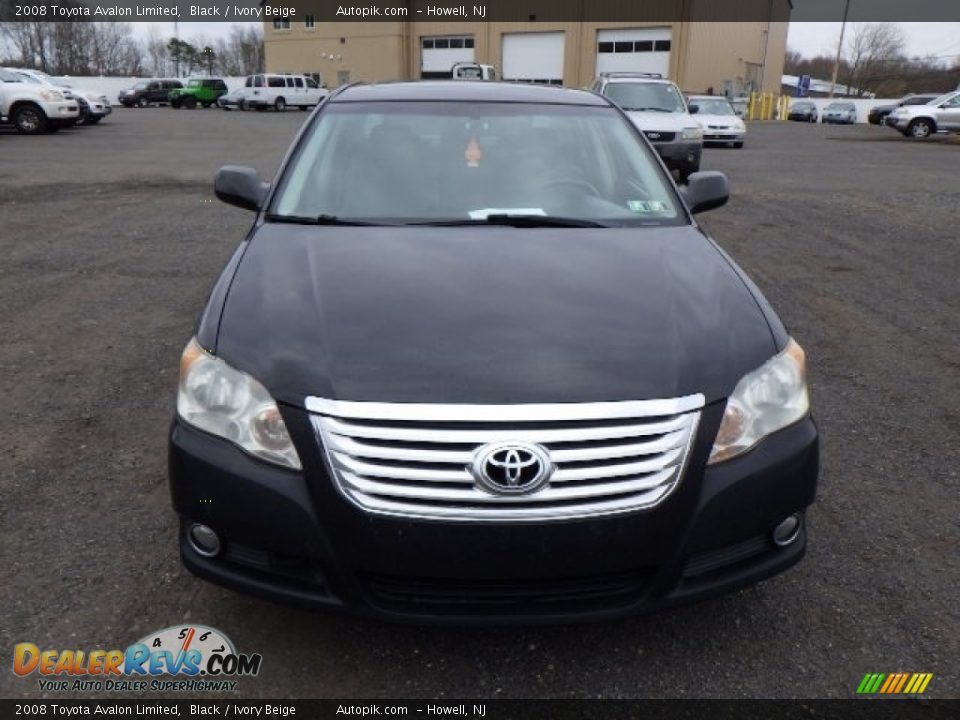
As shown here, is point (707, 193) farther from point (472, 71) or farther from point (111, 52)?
point (111, 52)

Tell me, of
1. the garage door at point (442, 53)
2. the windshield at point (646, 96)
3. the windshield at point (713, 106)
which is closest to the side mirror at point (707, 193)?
the windshield at point (646, 96)

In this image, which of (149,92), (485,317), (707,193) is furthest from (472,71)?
(485,317)

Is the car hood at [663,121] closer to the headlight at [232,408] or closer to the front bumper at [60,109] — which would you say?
the headlight at [232,408]

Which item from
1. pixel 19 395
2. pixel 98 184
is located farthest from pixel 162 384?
pixel 98 184

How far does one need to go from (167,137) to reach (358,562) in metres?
23.2

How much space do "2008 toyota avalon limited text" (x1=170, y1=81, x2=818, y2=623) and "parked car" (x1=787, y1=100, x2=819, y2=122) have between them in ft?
172

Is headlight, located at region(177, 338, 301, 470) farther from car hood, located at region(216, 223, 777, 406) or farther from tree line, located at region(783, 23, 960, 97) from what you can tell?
tree line, located at region(783, 23, 960, 97)

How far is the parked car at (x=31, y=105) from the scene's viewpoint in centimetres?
2056

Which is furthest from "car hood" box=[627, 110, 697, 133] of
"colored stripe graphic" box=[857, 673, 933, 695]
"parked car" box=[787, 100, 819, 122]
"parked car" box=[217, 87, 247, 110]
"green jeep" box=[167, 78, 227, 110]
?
"parked car" box=[787, 100, 819, 122]

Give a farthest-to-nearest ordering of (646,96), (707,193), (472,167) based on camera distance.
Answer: (646,96)
(707,193)
(472,167)

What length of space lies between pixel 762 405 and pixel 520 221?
1359mm

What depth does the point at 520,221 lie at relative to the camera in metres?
3.29

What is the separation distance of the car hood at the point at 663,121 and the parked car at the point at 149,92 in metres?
40.7

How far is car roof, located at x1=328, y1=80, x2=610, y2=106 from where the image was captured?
13.2ft
